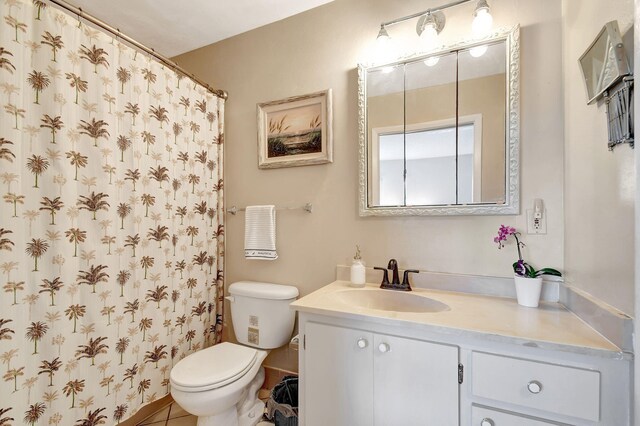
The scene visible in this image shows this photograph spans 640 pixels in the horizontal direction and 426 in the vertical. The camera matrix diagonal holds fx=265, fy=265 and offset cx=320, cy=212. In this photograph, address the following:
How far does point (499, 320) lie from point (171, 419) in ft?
5.95

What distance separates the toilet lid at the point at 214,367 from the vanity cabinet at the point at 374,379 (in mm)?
400

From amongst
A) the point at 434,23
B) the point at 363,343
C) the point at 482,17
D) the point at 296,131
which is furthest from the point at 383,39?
the point at 363,343

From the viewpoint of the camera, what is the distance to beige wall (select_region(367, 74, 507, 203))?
1.20 metres

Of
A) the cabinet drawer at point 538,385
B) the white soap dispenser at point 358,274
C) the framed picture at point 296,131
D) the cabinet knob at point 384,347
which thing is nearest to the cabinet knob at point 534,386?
the cabinet drawer at point 538,385

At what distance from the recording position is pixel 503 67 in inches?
47.1

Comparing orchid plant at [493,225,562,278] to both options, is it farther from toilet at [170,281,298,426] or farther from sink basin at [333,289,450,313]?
toilet at [170,281,298,426]

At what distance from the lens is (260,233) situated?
1.70 metres

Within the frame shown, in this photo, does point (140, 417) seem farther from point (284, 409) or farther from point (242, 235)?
point (242, 235)

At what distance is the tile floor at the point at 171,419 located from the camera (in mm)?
1509

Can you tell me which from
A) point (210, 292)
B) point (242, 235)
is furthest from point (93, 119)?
point (210, 292)

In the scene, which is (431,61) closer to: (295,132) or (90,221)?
(295,132)

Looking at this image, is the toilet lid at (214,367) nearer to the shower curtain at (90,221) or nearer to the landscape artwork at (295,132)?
the shower curtain at (90,221)

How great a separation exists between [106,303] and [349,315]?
115 centimetres

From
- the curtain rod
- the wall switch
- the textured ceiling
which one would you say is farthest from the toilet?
the textured ceiling
